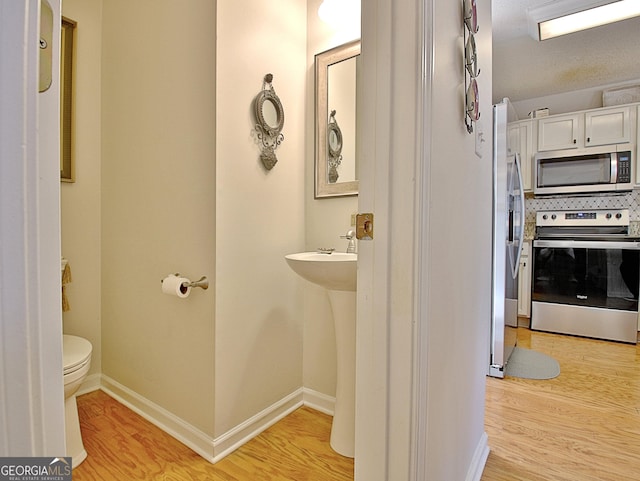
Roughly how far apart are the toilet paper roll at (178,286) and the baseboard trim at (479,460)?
1.35 meters

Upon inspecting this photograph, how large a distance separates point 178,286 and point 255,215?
1.57 ft

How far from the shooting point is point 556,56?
117 inches

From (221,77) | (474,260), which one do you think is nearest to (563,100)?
(474,260)

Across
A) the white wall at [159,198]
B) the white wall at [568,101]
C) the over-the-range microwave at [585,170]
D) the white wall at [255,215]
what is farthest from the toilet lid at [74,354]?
the white wall at [568,101]

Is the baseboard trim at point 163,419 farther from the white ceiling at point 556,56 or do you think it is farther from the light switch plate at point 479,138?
the white ceiling at point 556,56

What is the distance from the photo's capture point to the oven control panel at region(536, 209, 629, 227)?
3.31 m

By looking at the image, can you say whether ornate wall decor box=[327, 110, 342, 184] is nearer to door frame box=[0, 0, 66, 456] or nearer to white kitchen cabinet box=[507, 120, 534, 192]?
door frame box=[0, 0, 66, 456]

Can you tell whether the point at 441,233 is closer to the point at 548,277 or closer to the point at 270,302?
the point at 270,302

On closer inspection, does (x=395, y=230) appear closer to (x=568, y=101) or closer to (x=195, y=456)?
(x=195, y=456)

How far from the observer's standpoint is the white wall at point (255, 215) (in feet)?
4.92

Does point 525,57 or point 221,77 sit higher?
point 525,57

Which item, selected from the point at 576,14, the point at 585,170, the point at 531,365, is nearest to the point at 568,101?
A: the point at 585,170

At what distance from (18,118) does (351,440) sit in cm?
163

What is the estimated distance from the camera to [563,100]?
3.81 meters
